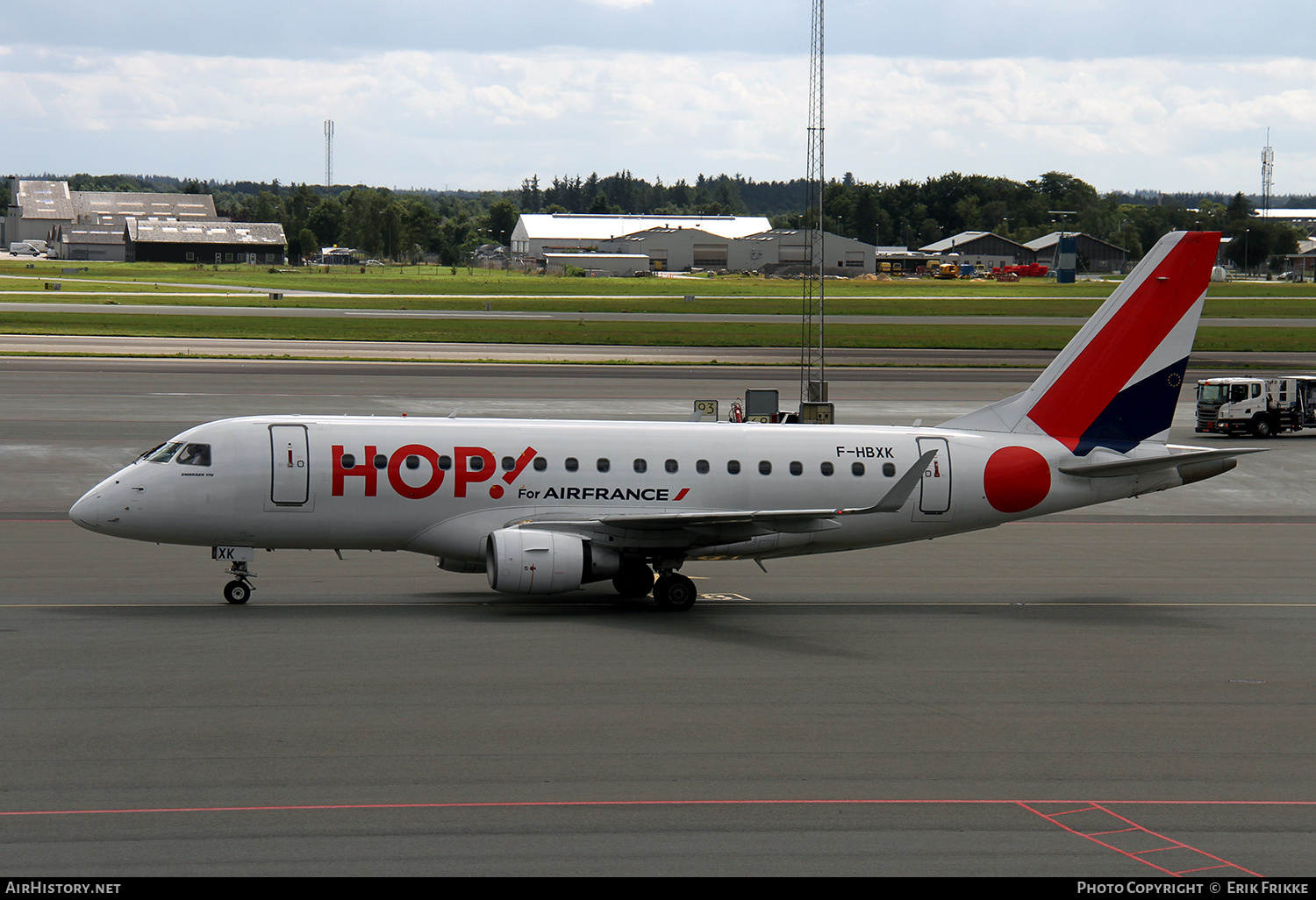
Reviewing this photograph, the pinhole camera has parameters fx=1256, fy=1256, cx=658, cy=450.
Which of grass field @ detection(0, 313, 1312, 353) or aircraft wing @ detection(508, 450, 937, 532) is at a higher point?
grass field @ detection(0, 313, 1312, 353)

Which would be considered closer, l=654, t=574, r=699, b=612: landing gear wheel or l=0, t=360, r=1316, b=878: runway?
l=0, t=360, r=1316, b=878: runway

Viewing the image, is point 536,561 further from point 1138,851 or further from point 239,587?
point 1138,851

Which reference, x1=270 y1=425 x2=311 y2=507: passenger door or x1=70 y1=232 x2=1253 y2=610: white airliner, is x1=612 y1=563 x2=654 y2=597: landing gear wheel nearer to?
x1=70 y1=232 x2=1253 y2=610: white airliner

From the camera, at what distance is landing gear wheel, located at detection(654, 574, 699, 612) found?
27.4 m

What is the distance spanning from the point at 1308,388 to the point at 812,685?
175 ft

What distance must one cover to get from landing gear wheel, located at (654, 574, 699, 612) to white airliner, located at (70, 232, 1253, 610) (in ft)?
0.14

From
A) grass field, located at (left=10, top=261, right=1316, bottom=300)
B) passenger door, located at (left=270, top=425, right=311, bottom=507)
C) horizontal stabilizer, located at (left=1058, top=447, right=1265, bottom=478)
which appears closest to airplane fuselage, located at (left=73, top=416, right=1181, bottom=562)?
passenger door, located at (left=270, top=425, right=311, bottom=507)

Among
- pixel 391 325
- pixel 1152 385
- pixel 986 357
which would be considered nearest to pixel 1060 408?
pixel 1152 385

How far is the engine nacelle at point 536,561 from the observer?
1004 inches

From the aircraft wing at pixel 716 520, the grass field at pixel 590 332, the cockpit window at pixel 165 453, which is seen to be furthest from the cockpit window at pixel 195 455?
the grass field at pixel 590 332

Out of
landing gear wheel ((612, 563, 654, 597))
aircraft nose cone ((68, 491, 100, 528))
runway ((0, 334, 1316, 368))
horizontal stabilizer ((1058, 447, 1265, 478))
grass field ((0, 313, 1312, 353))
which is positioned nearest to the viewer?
aircraft nose cone ((68, 491, 100, 528))

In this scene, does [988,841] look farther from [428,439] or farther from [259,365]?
[259,365]

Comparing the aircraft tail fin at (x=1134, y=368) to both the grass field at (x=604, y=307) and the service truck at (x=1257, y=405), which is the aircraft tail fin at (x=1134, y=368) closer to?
the service truck at (x=1257, y=405)

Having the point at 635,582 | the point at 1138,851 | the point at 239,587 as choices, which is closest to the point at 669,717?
the point at 1138,851
